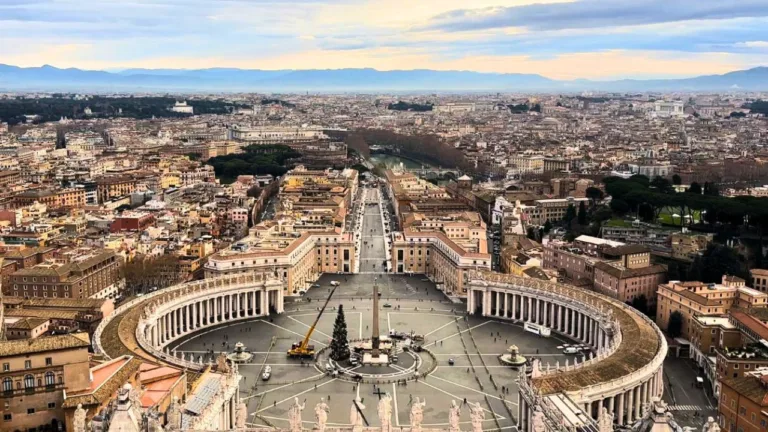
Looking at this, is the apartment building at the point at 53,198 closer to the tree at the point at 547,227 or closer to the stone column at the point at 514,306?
the tree at the point at 547,227

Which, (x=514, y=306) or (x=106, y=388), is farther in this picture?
(x=514, y=306)

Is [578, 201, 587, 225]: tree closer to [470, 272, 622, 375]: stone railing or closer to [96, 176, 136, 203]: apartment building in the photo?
[470, 272, 622, 375]: stone railing

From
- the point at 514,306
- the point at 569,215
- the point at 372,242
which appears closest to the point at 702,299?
the point at 514,306

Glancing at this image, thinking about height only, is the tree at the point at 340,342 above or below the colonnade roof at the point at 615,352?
below

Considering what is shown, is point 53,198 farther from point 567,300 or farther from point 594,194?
point 567,300

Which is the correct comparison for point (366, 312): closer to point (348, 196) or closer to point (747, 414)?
point (747, 414)

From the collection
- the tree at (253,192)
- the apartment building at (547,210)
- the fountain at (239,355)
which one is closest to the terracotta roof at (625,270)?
the fountain at (239,355)
